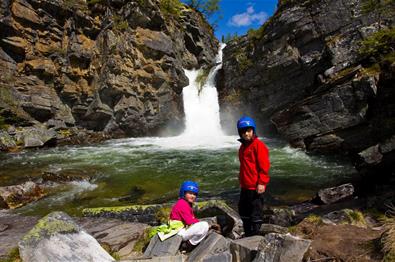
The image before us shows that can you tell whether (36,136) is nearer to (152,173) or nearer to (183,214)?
(152,173)

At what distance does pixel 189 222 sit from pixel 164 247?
62cm

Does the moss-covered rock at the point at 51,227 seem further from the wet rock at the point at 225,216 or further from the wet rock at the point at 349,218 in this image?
the wet rock at the point at 349,218

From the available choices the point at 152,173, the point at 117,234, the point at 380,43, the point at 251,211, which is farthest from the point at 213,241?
the point at 380,43

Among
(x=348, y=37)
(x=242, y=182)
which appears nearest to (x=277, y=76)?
(x=348, y=37)

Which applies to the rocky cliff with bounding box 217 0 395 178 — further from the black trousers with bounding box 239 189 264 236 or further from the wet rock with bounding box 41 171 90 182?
the wet rock with bounding box 41 171 90 182

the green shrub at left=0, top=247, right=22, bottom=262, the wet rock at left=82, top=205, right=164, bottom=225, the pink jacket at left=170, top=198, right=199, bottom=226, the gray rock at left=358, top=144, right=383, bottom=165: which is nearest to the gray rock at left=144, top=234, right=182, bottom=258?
the pink jacket at left=170, top=198, right=199, bottom=226

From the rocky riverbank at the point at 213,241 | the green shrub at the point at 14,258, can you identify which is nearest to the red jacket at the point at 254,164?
the rocky riverbank at the point at 213,241

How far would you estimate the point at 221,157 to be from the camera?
18375 millimetres

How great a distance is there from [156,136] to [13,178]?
1893 centimetres

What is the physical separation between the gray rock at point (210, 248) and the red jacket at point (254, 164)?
4.21 ft

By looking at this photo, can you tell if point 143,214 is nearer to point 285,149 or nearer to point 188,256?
point 188,256

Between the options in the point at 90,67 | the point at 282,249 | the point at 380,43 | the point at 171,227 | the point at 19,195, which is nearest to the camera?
the point at 282,249

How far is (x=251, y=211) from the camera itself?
18.9 feet

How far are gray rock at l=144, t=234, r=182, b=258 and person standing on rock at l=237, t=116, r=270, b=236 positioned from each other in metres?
1.42
